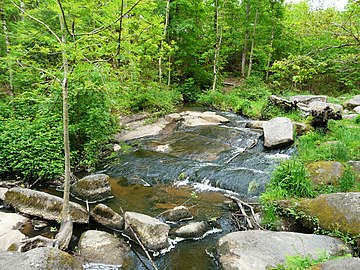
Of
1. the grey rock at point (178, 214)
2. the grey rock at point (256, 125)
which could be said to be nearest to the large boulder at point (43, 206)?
the grey rock at point (178, 214)

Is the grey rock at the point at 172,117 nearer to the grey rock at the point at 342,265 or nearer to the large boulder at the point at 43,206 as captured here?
the large boulder at the point at 43,206

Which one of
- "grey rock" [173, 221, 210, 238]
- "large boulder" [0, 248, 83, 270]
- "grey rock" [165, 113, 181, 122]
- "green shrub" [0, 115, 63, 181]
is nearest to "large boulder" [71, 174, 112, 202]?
"green shrub" [0, 115, 63, 181]

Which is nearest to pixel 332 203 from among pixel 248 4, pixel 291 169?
pixel 291 169

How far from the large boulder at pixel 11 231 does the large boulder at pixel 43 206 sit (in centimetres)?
22

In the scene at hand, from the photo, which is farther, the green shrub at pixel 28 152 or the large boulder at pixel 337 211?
the green shrub at pixel 28 152

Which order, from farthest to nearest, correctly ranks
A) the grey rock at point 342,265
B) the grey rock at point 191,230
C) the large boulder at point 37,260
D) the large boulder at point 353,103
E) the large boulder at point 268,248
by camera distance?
1. the large boulder at point 353,103
2. the grey rock at point 191,230
3. the large boulder at point 268,248
4. the large boulder at point 37,260
5. the grey rock at point 342,265

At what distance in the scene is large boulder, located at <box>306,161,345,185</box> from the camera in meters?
4.75

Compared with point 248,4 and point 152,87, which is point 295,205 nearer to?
point 152,87

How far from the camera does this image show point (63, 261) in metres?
3.21

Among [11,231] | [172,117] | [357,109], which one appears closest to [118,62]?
[11,231]

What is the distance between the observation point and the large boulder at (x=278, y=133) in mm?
7891

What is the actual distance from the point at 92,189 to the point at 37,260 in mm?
2880

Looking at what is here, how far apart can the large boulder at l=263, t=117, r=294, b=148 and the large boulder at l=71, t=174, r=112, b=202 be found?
4.81 m

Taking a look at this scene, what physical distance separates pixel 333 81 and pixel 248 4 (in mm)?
8516
